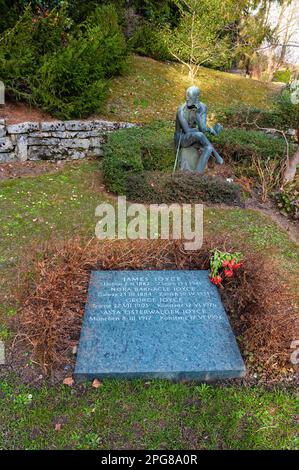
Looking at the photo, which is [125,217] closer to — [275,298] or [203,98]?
[275,298]

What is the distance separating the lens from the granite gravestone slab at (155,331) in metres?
2.86

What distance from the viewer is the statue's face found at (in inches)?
225

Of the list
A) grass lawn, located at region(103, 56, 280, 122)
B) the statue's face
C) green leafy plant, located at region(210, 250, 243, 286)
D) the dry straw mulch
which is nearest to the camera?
the dry straw mulch

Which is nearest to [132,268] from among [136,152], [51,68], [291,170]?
[136,152]

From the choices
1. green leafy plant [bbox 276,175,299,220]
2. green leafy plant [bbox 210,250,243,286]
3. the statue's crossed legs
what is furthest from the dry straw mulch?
the statue's crossed legs

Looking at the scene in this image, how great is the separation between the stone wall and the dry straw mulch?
3.15 m

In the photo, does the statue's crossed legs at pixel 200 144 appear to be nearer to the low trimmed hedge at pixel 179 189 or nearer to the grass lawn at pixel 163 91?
the low trimmed hedge at pixel 179 189

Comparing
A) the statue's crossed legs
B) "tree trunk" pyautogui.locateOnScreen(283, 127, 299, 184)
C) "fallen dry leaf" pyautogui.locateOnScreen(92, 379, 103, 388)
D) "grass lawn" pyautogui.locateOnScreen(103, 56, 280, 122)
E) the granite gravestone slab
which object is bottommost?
"fallen dry leaf" pyautogui.locateOnScreen(92, 379, 103, 388)

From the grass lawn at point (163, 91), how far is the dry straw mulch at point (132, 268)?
470cm

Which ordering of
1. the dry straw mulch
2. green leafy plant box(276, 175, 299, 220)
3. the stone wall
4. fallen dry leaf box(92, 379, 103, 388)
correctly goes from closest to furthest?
fallen dry leaf box(92, 379, 103, 388)
the dry straw mulch
green leafy plant box(276, 175, 299, 220)
the stone wall

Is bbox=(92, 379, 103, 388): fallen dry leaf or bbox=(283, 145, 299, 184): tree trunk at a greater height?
bbox=(283, 145, 299, 184): tree trunk

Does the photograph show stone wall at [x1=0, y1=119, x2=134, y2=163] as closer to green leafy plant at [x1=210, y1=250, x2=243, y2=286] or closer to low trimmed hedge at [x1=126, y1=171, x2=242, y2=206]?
low trimmed hedge at [x1=126, y1=171, x2=242, y2=206]

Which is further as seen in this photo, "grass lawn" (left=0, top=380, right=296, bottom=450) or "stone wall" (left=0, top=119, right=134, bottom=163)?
"stone wall" (left=0, top=119, right=134, bottom=163)

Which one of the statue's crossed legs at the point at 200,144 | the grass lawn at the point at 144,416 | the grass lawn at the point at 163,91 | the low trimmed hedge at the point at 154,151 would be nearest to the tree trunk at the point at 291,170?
the low trimmed hedge at the point at 154,151
